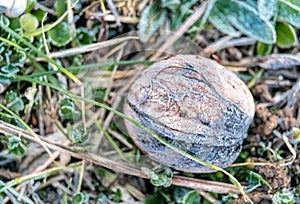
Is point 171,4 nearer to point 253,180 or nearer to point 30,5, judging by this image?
point 30,5

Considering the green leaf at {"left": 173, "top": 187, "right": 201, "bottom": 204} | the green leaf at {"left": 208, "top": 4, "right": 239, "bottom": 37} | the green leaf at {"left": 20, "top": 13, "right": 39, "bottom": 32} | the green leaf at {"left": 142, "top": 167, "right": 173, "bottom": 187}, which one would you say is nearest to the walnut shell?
the green leaf at {"left": 142, "top": 167, "right": 173, "bottom": 187}

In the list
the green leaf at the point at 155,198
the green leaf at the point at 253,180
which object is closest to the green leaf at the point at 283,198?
the green leaf at the point at 253,180

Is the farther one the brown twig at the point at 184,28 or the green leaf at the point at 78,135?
the brown twig at the point at 184,28

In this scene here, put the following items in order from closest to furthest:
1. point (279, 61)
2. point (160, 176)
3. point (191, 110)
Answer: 1. point (191, 110)
2. point (160, 176)
3. point (279, 61)

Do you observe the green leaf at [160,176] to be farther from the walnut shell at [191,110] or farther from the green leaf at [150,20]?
the green leaf at [150,20]

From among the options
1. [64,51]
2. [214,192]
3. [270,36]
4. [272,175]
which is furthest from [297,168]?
[64,51]

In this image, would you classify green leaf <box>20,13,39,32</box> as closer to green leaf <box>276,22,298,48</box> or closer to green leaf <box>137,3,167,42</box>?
green leaf <box>137,3,167,42</box>

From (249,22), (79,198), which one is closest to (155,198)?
(79,198)
